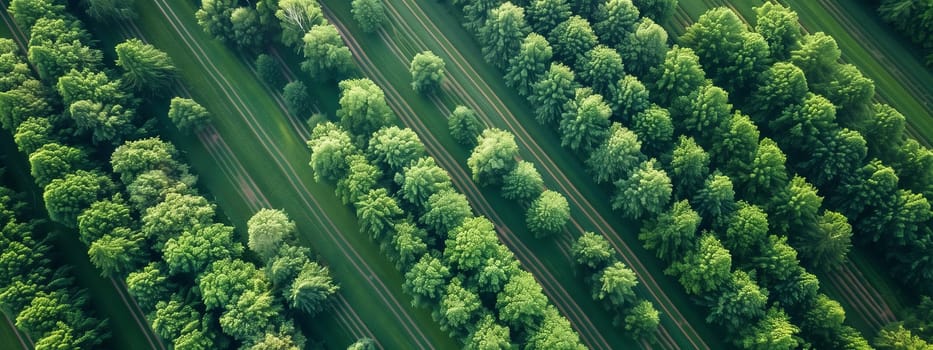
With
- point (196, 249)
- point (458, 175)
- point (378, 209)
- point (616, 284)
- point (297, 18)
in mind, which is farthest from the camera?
point (458, 175)

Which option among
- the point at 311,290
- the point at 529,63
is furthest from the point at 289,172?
the point at 529,63

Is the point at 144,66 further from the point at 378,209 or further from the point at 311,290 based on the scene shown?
the point at 311,290

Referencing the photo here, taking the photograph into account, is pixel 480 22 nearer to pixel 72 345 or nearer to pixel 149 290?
pixel 149 290

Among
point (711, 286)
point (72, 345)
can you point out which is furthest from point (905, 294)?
point (72, 345)

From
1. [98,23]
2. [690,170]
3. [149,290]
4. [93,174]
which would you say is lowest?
[690,170]

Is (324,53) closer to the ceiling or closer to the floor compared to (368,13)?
closer to the floor

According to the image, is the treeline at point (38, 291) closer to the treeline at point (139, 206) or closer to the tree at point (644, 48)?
the treeline at point (139, 206)

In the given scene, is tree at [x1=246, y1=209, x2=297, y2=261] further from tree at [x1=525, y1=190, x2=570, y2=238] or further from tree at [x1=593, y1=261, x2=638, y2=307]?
tree at [x1=593, y1=261, x2=638, y2=307]

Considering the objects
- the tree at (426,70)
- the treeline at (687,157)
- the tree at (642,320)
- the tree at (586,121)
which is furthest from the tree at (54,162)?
the tree at (642,320)
